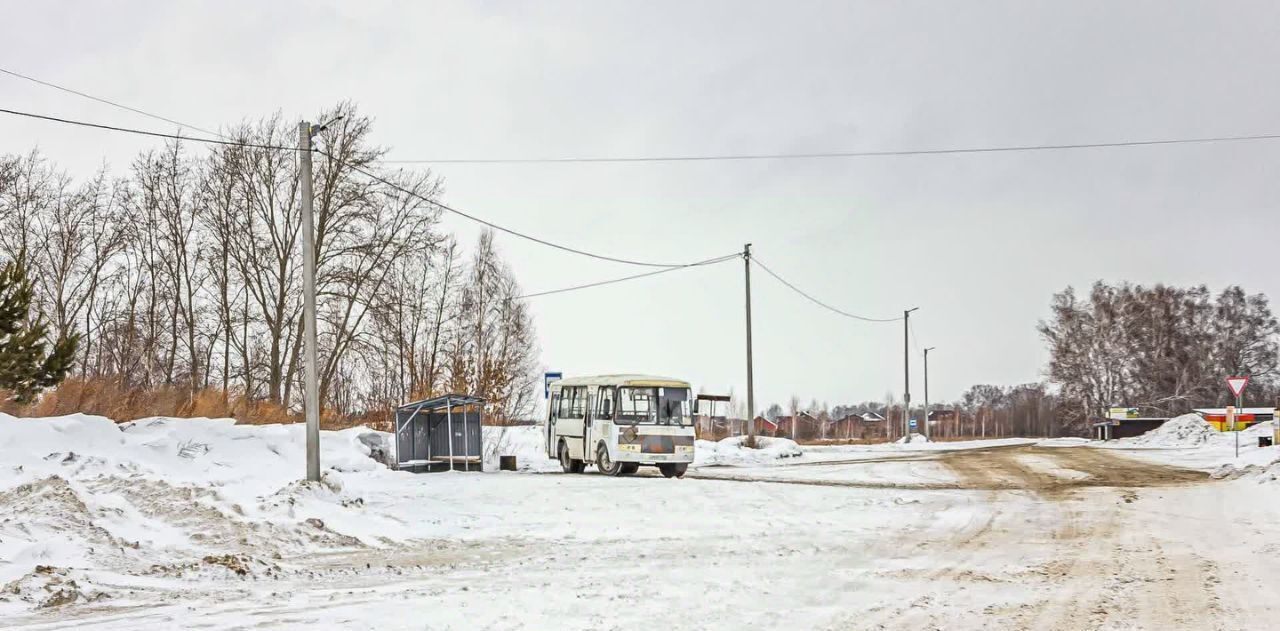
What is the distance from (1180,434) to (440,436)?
41.6 meters

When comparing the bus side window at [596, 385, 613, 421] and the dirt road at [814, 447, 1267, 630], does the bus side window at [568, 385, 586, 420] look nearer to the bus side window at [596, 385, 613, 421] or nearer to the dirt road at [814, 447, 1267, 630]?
the bus side window at [596, 385, 613, 421]

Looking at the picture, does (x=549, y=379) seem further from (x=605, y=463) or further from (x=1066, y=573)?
(x=1066, y=573)

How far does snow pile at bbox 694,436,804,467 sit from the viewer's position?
38.2 meters

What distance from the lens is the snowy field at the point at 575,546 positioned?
912 cm

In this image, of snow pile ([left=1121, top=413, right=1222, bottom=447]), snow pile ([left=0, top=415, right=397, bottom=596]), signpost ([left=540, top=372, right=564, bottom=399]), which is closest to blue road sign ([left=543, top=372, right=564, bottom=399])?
signpost ([left=540, top=372, right=564, bottom=399])

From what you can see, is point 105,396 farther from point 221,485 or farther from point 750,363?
point 750,363

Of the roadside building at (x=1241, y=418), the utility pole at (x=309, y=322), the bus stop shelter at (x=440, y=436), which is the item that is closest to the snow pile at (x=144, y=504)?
the utility pole at (x=309, y=322)

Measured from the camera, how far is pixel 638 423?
27562 millimetres

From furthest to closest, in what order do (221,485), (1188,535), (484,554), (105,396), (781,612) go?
(105,396)
(221,485)
(1188,535)
(484,554)
(781,612)

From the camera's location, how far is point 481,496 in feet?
68.7

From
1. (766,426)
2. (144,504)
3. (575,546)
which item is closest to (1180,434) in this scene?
(575,546)

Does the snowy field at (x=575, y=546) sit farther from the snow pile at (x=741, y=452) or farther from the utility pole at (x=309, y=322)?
the snow pile at (x=741, y=452)

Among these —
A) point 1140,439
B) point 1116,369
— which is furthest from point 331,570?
point 1116,369

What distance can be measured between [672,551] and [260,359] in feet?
102
